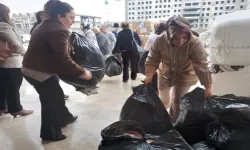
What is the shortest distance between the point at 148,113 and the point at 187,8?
3.35 meters

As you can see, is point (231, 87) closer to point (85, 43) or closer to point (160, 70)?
→ point (160, 70)

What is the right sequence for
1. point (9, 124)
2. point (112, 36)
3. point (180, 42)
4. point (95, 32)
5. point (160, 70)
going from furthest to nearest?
point (112, 36), point (95, 32), point (9, 124), point (160, 70), point (180, 42)

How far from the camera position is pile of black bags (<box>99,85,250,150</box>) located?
88cm

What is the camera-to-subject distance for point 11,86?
221cm

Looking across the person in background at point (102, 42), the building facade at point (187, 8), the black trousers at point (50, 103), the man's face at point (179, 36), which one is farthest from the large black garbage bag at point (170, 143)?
the person in background at point (102, 42)

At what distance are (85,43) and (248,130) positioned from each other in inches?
57.0

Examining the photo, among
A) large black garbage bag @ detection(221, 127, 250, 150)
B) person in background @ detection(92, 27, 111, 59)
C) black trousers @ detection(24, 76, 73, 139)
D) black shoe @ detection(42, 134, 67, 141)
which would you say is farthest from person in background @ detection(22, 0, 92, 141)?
person in background @ detection(92, 27, 111, 59)

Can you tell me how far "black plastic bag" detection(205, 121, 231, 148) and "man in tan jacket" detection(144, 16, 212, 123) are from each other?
1.11 feet

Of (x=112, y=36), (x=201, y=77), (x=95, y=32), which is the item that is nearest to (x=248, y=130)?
(x=201, y=77)

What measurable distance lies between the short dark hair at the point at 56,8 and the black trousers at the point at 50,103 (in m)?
0.54

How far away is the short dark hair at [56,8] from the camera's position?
1.54 meters

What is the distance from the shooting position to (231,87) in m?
1.77

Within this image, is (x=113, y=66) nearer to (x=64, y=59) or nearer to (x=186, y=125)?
(x=64, y=59)

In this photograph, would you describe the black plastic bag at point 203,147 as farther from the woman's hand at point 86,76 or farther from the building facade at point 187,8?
the building facade at point 187,8
